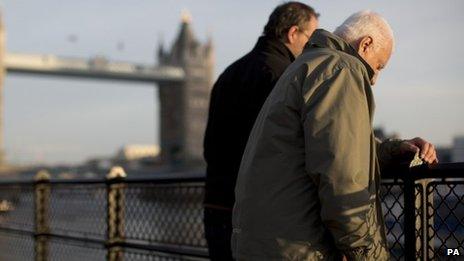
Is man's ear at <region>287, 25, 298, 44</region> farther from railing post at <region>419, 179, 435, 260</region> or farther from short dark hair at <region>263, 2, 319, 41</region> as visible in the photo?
railing post at <region>419, 179, 435, 260</region>

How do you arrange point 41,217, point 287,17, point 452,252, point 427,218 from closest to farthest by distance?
point 452,252 → point 427,218 → point 287,17 → point 41,217

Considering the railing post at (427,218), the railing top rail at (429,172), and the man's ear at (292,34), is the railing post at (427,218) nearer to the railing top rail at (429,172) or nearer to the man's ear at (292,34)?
the railing top rail at (429,172)

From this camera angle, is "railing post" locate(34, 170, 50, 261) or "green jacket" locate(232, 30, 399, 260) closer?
"green jacket" locate(232, 30, 399, 260)

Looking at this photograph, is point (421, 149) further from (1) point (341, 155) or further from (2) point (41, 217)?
(2) point (41, 217)

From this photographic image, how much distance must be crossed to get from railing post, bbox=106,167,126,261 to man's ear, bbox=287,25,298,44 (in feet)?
5.62

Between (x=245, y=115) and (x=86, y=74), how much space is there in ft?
254

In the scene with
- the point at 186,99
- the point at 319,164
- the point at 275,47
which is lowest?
the point at 186,99

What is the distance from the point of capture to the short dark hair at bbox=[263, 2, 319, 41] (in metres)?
2.58

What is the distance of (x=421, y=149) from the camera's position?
207 cm

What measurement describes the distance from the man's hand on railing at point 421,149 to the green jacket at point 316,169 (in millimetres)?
312

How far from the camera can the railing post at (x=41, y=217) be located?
488 centimetres

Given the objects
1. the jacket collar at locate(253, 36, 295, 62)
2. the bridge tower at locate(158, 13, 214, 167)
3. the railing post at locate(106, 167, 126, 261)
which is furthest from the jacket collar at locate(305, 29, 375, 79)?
the bridge tower at locate(158, 13, 214, 167)

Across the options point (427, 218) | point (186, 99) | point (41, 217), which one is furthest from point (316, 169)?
point (186, 99)

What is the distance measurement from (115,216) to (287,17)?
1.88 metres
